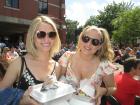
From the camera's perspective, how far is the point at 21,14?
29438mm

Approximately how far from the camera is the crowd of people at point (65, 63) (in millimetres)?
3242

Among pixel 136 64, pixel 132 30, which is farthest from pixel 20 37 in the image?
pixel 136 64

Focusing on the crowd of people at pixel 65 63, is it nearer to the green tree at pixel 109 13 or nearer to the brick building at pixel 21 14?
the brick building at pixel 21 14

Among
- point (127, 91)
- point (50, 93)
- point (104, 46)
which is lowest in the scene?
point (127, 91)

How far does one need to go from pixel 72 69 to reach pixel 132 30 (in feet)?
128

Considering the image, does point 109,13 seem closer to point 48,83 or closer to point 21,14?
point 21,14

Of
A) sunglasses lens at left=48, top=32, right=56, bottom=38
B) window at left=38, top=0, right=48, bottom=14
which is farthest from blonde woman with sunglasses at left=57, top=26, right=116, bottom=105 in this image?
window at left=38, top=0, right=48, bottom=14

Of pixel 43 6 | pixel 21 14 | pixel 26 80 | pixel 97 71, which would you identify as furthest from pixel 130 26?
pixel 26 80

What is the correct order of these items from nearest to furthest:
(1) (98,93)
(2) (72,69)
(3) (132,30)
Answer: (1) (98,93) < (2) (72,69) < (3) (132,30)

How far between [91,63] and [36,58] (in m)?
0.66

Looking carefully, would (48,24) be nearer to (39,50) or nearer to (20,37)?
(39,50)

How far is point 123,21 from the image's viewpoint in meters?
43.7

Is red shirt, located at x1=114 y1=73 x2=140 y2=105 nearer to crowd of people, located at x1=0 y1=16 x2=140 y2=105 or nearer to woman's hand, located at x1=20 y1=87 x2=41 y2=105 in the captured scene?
crowd of people, located at x1=0 y1=16 x2=140 y2=105

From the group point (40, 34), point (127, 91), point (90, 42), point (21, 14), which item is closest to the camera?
point (40, 34)
